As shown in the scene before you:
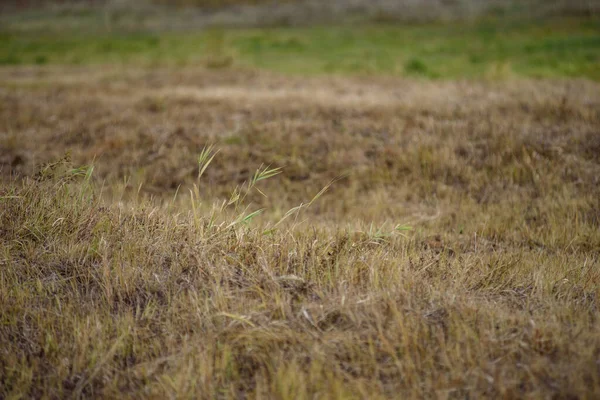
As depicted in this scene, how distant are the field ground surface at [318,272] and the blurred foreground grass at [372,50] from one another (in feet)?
21.5

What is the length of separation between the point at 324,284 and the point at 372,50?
16.9m

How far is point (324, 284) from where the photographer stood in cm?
273

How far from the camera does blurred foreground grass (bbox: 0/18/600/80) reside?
13.7m

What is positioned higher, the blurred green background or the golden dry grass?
the blurred green background

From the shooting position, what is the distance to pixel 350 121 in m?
7.57

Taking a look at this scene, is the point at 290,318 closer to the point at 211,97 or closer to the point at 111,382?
the point at 111,382

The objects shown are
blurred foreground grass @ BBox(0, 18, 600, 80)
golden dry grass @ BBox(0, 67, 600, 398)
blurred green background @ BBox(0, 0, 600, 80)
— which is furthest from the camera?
blurred green background @ BBox(0, 0, 600, 80)

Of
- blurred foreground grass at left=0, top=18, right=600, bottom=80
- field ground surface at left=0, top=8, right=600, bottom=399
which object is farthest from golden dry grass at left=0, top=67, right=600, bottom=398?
blurred foreground grass at left=0, top=18, right=600, bottom=80

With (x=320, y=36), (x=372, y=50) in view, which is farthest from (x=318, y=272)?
(x=320, y=36)

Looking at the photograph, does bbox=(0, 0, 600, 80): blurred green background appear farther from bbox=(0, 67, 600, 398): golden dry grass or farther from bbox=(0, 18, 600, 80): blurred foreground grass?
bbox=(0, 67, 600, 398): golden dry grass

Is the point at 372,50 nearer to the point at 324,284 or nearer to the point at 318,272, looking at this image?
the point at 318,272

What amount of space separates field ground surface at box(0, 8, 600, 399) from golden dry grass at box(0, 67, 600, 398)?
0.04 feet

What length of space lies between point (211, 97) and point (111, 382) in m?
7.66

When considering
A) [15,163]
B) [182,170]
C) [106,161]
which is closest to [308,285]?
[182,170]
